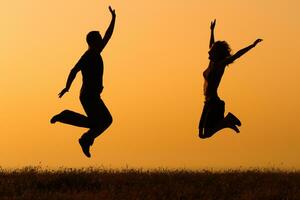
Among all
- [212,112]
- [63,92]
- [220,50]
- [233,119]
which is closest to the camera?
[63,92]

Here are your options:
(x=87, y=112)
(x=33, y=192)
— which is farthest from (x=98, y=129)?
(x=33, y=192)

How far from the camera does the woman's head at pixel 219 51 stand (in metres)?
23.4

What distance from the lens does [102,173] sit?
25984mm

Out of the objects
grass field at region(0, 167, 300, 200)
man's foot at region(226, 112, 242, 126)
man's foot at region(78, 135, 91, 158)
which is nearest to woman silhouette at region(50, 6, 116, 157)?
man's foot at region(78, 135, 91, 158)

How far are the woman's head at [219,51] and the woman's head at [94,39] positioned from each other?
11.1 feet

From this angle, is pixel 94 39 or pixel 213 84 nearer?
pixel 94 39

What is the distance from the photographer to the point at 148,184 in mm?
24297

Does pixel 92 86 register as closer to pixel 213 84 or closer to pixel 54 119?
pixel 54 119

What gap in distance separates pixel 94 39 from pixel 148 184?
4725 millimetres

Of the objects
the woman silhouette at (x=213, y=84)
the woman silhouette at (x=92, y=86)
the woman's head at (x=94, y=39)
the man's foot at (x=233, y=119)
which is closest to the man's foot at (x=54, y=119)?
the woman silhouette at (x=92, y=86)

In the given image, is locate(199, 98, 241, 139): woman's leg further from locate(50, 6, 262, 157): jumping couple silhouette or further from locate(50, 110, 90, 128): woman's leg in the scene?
locate(50, 110, 90, 128): woman's leg

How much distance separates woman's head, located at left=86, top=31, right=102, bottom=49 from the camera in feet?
70.2

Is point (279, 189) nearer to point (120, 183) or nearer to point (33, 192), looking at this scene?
point (120, 183)

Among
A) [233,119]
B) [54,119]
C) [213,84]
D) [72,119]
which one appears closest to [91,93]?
[72,119]
